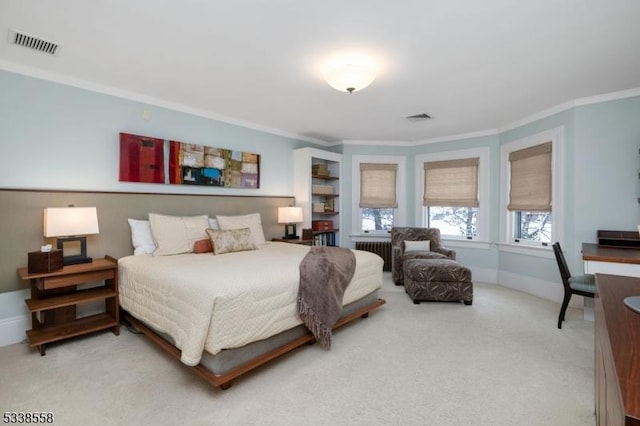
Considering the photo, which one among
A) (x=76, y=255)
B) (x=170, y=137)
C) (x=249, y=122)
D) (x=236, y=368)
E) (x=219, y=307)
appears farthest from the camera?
(x=249, y=122)

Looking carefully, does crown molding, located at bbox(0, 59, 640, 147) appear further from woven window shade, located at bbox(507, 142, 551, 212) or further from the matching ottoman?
the matching ottoman

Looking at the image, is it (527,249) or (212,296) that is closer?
(212,296)

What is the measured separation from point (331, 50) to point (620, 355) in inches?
95.0

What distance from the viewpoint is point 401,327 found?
3.09m

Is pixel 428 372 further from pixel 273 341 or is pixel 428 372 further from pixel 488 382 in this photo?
pixel 273 341

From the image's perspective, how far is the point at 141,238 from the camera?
127 inches

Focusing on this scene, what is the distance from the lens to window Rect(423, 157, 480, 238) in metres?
5.09

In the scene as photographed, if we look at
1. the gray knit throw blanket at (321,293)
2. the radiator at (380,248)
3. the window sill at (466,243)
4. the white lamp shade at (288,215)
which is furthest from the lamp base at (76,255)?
the window sill at (466,243)

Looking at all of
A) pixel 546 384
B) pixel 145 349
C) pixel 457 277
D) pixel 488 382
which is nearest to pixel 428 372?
pixel 488 382

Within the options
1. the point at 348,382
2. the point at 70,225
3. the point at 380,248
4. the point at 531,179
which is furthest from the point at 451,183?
the point at 70,225

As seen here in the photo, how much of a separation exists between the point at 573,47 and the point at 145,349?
13.9 ft

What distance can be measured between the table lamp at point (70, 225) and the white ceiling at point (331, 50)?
129 cm

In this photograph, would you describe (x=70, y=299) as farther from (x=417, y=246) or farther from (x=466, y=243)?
(x=466, y=243)

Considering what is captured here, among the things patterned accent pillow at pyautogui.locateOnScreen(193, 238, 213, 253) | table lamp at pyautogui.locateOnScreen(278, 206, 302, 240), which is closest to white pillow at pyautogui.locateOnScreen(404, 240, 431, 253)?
table lamp at pyautogui.locateOnScreen(278, 206, 302, 240)
